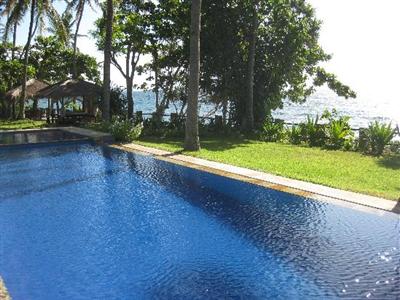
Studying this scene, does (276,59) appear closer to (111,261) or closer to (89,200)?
(89,200)

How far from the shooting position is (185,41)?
24.8 m

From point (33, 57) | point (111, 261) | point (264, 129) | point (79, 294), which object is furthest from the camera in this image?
point (33, 57)

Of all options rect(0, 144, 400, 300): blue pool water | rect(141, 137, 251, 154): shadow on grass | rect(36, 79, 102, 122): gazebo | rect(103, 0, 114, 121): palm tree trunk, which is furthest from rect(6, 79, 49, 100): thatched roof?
rect(0, 144, 400, 300): blue pool water

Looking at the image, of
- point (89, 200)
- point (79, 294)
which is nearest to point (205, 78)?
point (89, 200)

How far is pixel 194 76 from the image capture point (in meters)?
17.3

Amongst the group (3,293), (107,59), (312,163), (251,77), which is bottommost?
(3,293)

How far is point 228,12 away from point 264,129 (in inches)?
279

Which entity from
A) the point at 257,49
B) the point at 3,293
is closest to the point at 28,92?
the point at 257,49

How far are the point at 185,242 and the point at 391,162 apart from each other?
424 inches

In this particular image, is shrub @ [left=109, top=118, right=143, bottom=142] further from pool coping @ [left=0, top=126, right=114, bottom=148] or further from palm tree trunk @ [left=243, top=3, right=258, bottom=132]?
palm tree trunk @ [left=243, top=3, right=258, bottom=132]

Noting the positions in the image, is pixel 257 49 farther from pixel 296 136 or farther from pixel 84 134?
pixel 84 134

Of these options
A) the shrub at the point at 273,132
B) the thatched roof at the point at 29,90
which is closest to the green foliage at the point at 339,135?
the shrub at the point at 273,132

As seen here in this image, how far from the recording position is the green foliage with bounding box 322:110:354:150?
19266 mm

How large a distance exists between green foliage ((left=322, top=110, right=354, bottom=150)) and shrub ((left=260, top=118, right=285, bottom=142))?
2607mm
